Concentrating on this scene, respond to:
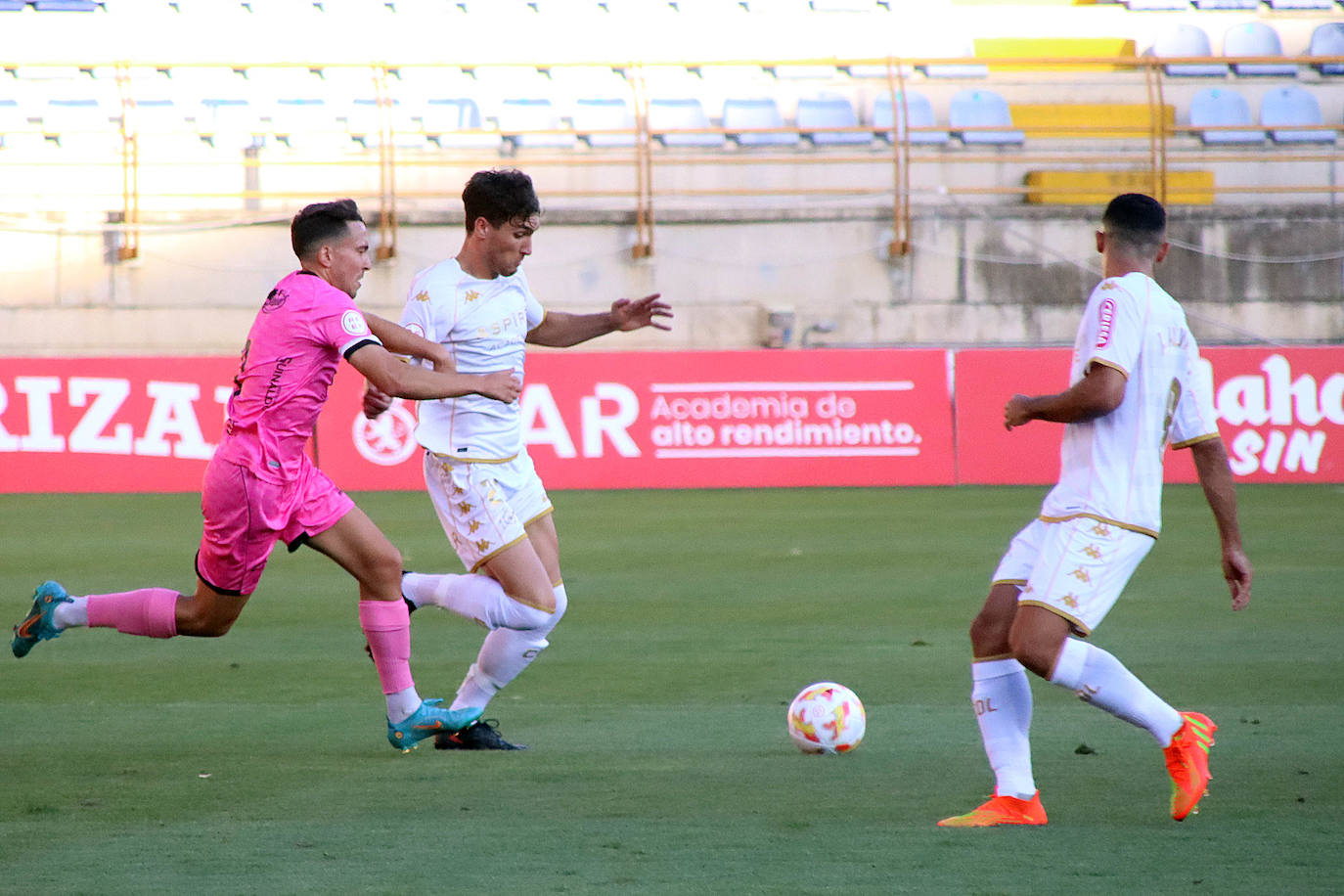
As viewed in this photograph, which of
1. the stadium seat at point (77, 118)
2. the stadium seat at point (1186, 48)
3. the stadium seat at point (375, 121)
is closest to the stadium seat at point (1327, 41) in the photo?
the stadium seat at point (1186, 48)

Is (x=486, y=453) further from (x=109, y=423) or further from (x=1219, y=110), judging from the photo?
(x=1219, y=110)

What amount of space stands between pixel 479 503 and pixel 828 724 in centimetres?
149

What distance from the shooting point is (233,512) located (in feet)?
18.5

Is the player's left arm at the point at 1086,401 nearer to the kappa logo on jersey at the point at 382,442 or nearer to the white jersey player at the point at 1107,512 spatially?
the white jersey player at the point at 1107,512

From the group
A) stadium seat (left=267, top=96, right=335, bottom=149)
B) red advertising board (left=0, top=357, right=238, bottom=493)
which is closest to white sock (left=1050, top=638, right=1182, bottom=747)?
red advertising board (left=0, top=357, right=238, bottom=493)

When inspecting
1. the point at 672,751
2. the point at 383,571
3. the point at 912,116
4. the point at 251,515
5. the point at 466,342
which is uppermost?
the point at 912,116

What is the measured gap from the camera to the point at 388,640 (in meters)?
5.81

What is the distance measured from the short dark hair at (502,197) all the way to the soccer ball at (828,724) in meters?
2.04

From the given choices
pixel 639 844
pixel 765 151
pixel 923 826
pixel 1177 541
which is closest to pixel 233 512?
pixel 639 844

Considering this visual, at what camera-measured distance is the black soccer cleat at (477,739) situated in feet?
19.3

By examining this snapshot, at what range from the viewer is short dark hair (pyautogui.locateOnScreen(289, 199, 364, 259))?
18.9 feet

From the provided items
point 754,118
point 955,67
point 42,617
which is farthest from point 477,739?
point 955,67

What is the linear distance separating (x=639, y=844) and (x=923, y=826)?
0.83 m

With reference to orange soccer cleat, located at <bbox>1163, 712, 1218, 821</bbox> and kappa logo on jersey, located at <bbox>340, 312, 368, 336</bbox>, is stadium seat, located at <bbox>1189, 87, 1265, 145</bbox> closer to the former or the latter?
kappa logo on jersey, located at <bbox>340, 312, 368, 336</bbox>
